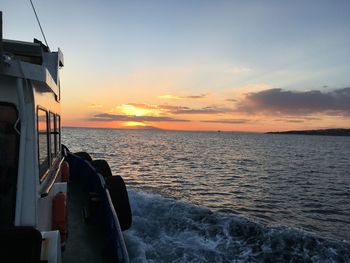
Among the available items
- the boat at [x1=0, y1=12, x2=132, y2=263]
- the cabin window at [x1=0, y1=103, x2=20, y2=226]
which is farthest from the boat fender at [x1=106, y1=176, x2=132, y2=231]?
the cabin window at [x1=0, y1=103, x2=20, y2=226]

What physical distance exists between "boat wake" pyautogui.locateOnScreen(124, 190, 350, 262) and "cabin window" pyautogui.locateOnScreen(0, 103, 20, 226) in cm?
548

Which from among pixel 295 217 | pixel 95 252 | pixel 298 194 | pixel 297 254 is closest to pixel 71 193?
pixel 95 252

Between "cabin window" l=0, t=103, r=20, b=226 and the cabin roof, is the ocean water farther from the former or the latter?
"cabin window" l=0, t=103, r=20, b=226

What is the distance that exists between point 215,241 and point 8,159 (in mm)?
7425

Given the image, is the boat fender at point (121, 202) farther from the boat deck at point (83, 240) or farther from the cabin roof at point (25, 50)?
the cabin roof at point (25, 50)

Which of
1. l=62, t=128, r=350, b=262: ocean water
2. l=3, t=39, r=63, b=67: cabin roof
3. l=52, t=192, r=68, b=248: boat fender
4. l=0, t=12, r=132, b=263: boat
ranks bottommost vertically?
l=62, t=128, r=350, b=262: ocean water

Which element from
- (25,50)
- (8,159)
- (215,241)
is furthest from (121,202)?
(8,159)

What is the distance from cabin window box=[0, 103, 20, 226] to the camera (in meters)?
3.49

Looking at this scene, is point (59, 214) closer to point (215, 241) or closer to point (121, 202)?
point (121, 202)

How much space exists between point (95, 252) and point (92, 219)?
1.34 metres

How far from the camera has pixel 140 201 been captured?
13.8 m

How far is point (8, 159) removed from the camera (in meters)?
3.53

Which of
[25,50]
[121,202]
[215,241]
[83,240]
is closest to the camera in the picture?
[25,50]

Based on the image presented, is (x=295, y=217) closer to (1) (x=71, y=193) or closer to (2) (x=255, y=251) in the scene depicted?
(2) (x=255, y=251)
